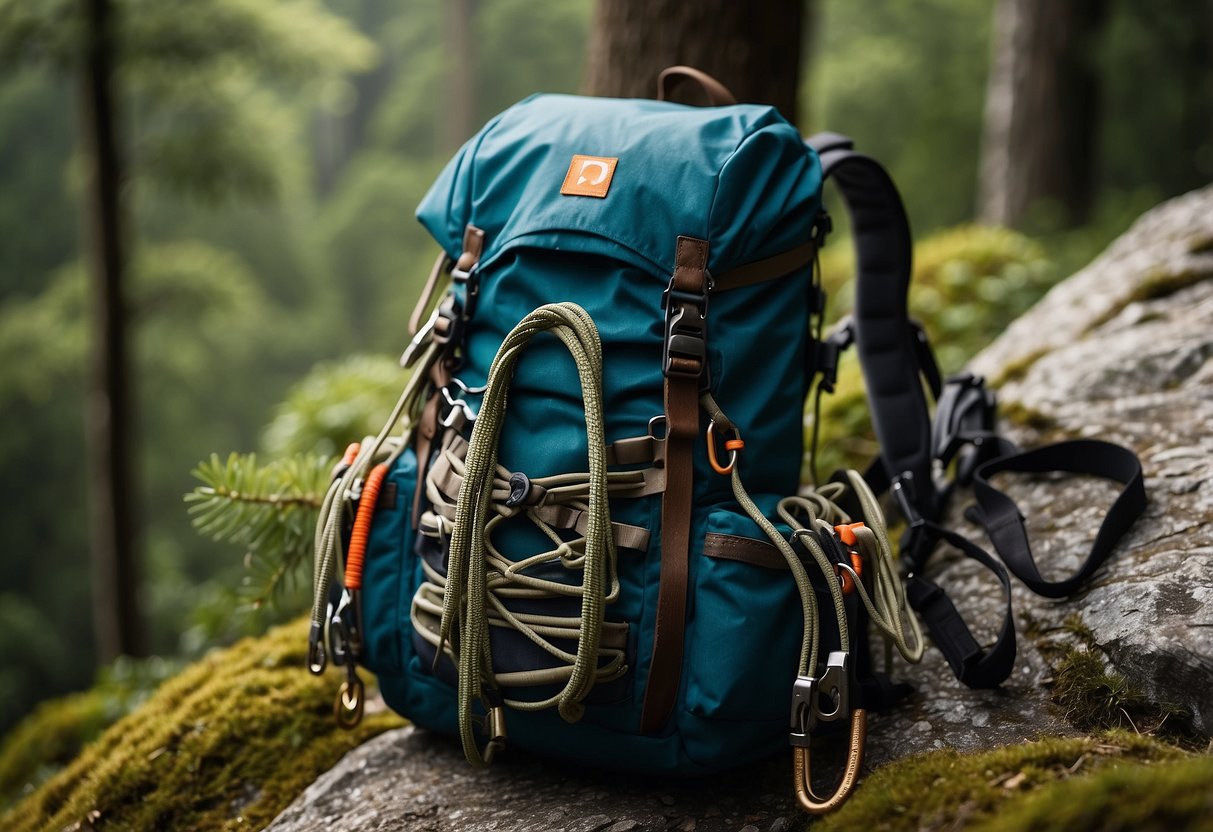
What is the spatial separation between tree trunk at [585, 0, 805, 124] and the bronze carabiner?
1.65m

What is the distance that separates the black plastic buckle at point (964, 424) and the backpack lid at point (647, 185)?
0.79 m

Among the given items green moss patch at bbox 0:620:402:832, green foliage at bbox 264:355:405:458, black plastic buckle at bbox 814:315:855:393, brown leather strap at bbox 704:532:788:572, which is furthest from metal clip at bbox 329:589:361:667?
green foliage at bbox 264:355:405:458

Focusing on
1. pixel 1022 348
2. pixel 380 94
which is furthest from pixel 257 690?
pixel 380 94

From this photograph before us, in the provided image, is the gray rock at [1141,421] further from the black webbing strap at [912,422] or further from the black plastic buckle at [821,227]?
the black plastic buckle at [821,227]

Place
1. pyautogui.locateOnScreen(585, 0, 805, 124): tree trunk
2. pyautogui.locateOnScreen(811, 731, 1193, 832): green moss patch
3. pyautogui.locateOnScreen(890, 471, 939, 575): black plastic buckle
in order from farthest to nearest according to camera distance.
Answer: pyautogui.locateOnScreen(585, 0, 805, 124): tree trunk < pyautogui.locateOnScreen(890, 471, 939, 575): black plastic buckle < pyautogui.locateOnScreen(811, 731, 1193, 832): green moss patch

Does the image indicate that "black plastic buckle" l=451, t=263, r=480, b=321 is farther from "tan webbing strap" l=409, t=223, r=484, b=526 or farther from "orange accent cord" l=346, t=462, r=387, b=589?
"orange accent cord" l=346, t=462, r=387, b=589

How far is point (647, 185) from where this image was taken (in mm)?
1589

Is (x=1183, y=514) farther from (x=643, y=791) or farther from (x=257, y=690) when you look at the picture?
(x=257, y=690)

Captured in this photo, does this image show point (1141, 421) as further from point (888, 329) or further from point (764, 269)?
point (764, 269)

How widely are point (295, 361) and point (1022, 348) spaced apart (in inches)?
797

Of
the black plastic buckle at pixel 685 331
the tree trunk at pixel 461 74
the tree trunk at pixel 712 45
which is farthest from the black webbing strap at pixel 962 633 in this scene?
the tree trunk at pixel 461 74

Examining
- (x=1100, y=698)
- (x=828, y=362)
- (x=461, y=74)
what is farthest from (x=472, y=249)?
(x=461, y=74)

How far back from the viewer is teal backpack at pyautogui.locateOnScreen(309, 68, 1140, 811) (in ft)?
4.79

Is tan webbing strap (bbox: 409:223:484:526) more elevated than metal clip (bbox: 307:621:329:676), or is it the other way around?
tan webbing strap (bbox: 409:223:484:526)
